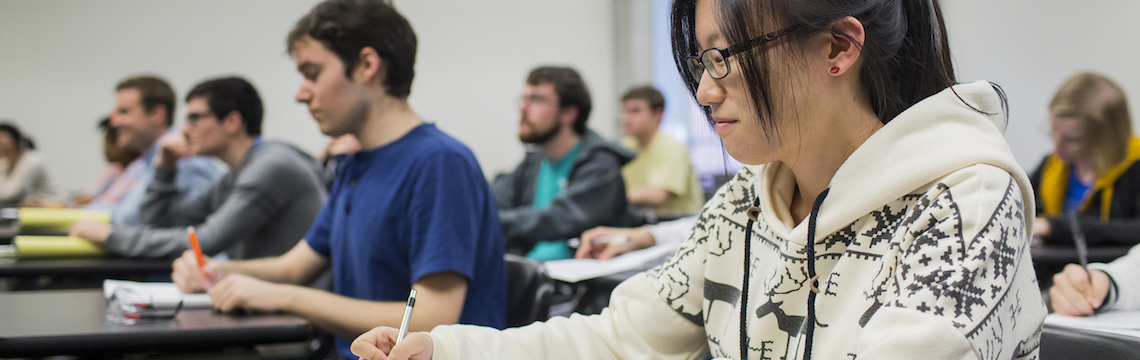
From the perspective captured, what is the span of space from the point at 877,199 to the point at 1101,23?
3.40m

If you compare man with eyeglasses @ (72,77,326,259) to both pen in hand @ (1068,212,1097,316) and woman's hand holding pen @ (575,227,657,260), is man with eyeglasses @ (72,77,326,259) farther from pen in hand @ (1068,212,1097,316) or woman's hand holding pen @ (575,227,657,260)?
pen in hand @ (1068,212,1097,316)

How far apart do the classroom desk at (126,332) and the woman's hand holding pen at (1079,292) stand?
1230mm

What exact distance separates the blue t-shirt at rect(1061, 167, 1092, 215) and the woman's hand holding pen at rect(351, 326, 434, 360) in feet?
9.53

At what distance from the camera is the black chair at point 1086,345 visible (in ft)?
2.98

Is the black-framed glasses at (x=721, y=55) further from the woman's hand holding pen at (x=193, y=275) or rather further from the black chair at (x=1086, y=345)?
the woman's hand holding pen at (x=193, y=275)

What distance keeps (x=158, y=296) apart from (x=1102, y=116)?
3.06 meters

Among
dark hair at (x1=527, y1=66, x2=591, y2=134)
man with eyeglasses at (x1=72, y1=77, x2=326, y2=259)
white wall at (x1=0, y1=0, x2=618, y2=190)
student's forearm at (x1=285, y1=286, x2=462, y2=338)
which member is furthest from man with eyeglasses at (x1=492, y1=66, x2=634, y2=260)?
white wall at (x1=0, y1=0, x2=618, y2=190)

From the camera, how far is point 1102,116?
104 inches

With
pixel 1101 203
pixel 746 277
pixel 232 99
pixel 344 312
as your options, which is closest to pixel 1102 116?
pixel 1101 203

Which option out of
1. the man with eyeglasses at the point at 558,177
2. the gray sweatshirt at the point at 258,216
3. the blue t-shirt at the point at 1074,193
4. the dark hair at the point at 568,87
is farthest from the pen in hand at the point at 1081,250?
the gray sweatshirt at the point at 258,216

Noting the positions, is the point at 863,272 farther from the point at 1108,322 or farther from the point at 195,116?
the point at 195,116

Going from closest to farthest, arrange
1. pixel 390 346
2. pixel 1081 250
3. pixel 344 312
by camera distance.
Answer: pixel 390 346
pixel 344 312
pixel 1081 250

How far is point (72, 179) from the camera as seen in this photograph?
19.3 ft

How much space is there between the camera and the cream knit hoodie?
598mm
